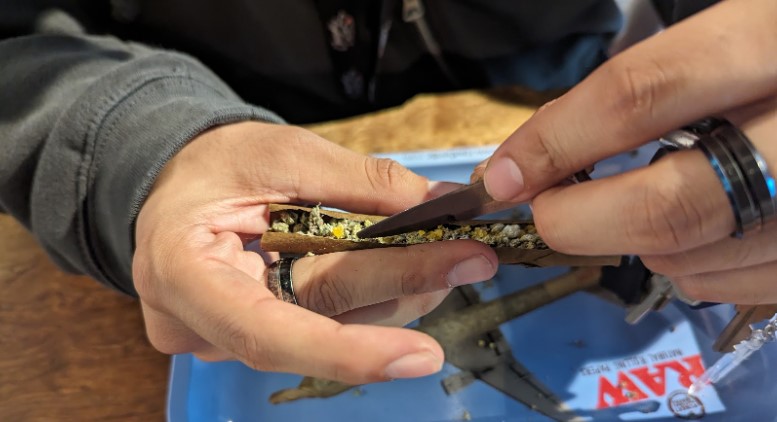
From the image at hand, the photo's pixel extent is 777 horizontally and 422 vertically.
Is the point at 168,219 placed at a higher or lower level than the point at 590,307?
higher

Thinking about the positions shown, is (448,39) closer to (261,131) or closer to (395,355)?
(261,131)

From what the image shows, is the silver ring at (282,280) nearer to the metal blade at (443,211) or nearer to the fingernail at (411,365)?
the metal blade at (443,211)

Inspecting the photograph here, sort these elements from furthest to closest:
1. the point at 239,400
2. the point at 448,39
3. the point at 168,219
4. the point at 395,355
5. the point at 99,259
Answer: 1. the point at 448,39
2. the point at 239,400
3. the point at 99,259
4. the point at 168,219
5. the point at 395,355

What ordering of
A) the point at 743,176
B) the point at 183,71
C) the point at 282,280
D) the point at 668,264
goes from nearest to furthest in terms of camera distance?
the point at 743,176
the point at 668,264
the point at 282,280
the point at 183,71

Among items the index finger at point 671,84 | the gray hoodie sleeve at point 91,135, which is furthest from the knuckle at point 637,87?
the gray hoodie sleeve at point 91,135

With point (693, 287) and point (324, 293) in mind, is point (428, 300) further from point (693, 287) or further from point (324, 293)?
point (693, 287)

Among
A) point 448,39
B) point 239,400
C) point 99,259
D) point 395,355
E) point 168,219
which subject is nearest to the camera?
point 395,355

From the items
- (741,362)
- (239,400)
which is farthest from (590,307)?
(239,400)

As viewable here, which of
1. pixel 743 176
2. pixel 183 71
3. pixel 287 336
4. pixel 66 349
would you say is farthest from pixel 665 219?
pixel 66 349
